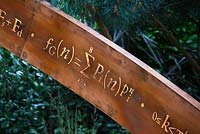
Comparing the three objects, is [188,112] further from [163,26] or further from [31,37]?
[163,26]

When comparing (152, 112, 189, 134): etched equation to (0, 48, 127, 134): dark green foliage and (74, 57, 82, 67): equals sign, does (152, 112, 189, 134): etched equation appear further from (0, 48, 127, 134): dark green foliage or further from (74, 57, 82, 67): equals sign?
(0, 48, 127, 134): dark green foliage

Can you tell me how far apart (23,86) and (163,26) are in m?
1.26

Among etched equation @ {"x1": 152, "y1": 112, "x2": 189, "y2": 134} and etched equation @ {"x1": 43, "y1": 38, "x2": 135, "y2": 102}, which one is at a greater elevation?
etched equation @ {"x1": 43, "y1": 38, "x2": 135, "y2": 102}

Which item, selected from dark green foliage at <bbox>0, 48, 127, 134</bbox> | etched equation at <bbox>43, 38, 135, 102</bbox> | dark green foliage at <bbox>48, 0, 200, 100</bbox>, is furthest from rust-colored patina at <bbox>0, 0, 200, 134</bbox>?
dark green foliage at <bbox>0, 48, 127, 134</bbox>

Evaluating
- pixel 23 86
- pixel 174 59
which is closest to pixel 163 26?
pixel 174 59

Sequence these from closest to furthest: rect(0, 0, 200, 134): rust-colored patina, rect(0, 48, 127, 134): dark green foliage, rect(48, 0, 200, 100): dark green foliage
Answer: rect(0, 0, 200, 134): rust-colored patina
rect(48, 0, 200, 100): dark green foliage
rect(0, 48, 127, 134): dark green foliage

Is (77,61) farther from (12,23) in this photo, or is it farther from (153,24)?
(153,24)

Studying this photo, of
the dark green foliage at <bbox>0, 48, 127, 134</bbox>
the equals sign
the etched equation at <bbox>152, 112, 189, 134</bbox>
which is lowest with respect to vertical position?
the dark green foliage at <bbox>0, 48, 127, 134</bbox>

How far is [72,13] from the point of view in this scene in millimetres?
1656

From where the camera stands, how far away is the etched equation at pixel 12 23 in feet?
4.74

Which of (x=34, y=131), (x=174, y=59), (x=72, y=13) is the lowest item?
(x=34, y=131)

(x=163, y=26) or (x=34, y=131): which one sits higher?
(x=163, y=26)

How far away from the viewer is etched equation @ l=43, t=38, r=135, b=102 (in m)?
1.32

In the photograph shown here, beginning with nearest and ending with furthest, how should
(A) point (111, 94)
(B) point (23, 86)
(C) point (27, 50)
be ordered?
(A) point (111, 94) < (C) point (27, 50) < (B) point (23, 86)
